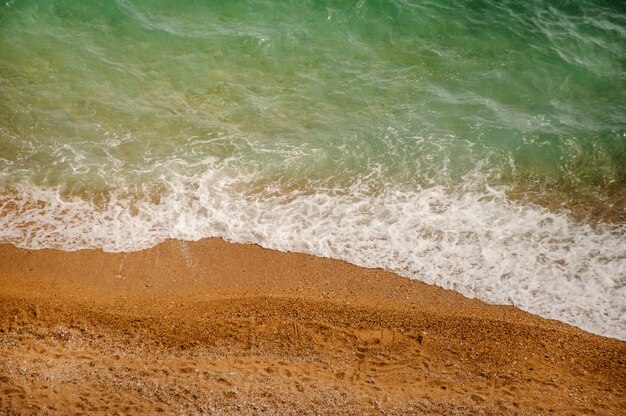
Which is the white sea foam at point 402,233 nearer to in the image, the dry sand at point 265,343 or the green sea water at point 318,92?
the dry sand at point 265,343

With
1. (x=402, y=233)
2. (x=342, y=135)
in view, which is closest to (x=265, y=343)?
(x=402, y=233)

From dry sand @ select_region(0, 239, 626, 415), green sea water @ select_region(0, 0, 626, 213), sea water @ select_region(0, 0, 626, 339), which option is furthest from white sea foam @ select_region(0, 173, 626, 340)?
green sea water @ select_region(0, 0, 626, 213)

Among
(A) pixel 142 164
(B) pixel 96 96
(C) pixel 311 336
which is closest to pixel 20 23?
(B) pixel 96 96

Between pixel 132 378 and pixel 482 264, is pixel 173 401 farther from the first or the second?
pixel 482 264

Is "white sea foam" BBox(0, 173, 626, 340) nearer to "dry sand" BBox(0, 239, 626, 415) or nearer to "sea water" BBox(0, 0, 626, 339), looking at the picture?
"sea water" BBox(0, 0, 626, 339)

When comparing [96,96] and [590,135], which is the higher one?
[590,135]
